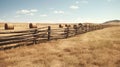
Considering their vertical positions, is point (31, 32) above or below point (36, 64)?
above

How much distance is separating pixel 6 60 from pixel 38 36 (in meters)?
6.37

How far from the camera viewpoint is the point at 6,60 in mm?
7641

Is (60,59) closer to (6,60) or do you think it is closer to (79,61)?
(79,61)

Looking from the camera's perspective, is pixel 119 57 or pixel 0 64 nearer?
pixel 0 64

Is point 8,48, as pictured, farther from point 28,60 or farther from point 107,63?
point 107,63

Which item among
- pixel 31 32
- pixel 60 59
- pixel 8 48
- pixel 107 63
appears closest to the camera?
pixel 107 63

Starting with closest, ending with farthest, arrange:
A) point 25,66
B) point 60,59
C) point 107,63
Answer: point 25,66 → point 107,63 → point 60,59

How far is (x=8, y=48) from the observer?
10289mm

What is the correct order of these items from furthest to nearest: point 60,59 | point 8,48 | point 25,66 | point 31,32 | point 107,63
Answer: point 31,32 → point 8,48 → point 60,59 → point 107,63 → point 25,66

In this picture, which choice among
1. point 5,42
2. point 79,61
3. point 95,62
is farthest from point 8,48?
point 95,62

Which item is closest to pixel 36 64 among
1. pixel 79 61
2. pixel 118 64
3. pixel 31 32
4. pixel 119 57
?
pixel 79 61

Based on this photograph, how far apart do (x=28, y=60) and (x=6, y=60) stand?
3.22ft

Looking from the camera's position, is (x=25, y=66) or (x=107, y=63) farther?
(x=107, y=63)

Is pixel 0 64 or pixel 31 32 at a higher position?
pixel 31 32
